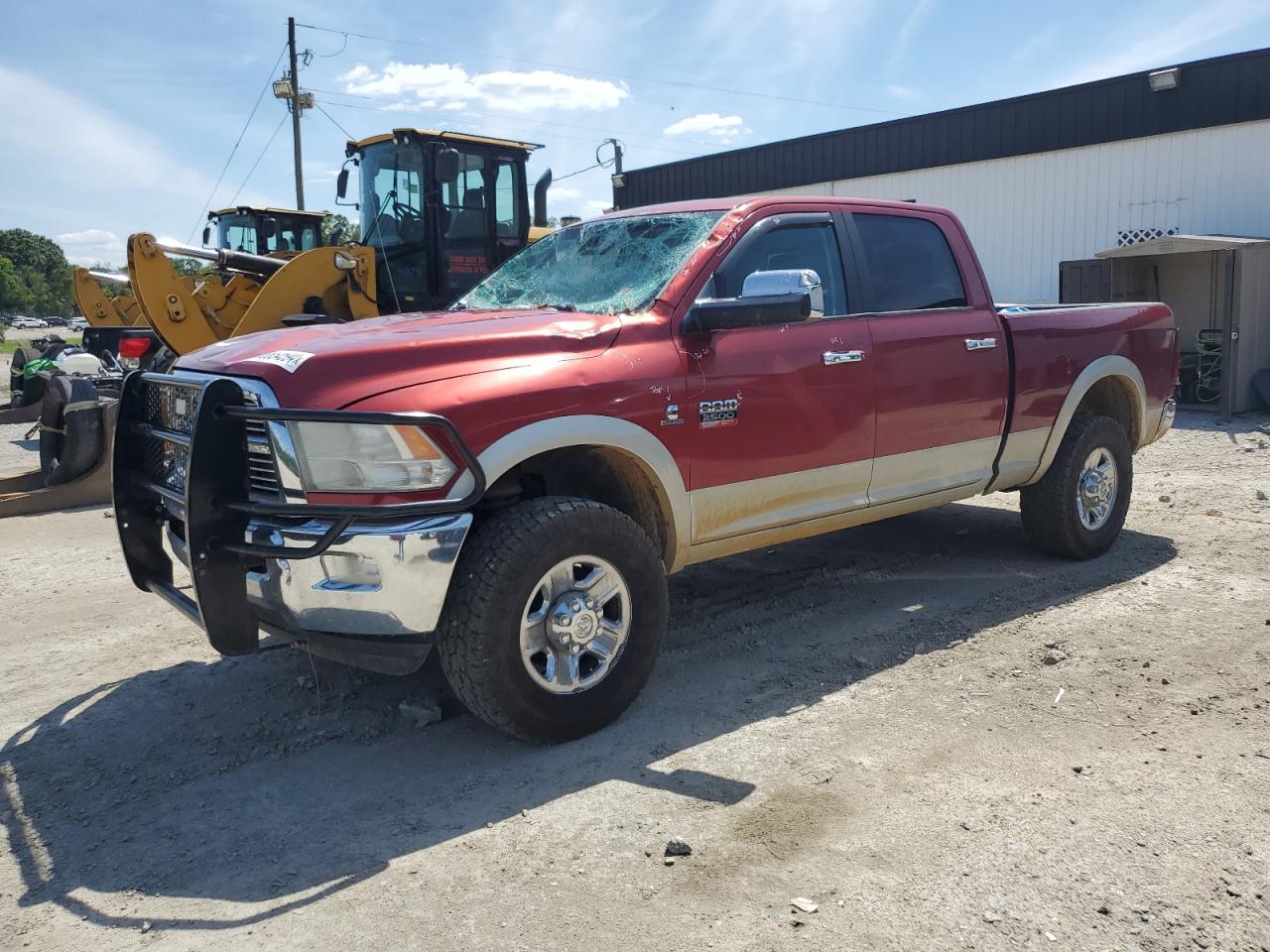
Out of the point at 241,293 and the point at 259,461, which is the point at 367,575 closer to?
the point at 259,461

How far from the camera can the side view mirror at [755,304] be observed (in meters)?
4.24

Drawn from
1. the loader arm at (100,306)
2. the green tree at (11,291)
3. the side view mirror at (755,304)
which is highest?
the green tree at (11,291)

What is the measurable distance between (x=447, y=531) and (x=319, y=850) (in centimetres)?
105

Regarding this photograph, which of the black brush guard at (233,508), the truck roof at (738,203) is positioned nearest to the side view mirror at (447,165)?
the truck roof at (738,203)

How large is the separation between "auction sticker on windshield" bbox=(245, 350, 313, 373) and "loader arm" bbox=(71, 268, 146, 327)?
1367 cm

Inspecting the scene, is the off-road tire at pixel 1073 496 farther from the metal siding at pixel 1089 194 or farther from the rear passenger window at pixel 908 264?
the metal siding at pixel 1089 194

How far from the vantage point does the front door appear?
434cm

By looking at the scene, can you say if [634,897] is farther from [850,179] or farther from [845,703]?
[850,179]

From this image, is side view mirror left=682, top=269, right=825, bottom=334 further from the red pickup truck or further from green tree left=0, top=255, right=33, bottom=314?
green tree left=0, top=255, right=33, bottom=314

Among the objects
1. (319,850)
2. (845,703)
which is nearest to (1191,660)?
(845,703)

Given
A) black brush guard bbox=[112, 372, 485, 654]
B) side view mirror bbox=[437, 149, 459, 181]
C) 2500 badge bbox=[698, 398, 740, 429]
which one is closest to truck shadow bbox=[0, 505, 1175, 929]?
black brush guard bbox=[112, 372, 485, 654]

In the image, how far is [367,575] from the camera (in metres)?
3.46

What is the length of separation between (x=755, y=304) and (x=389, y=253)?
7.72 meters

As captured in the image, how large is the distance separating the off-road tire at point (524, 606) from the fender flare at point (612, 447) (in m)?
0.21
